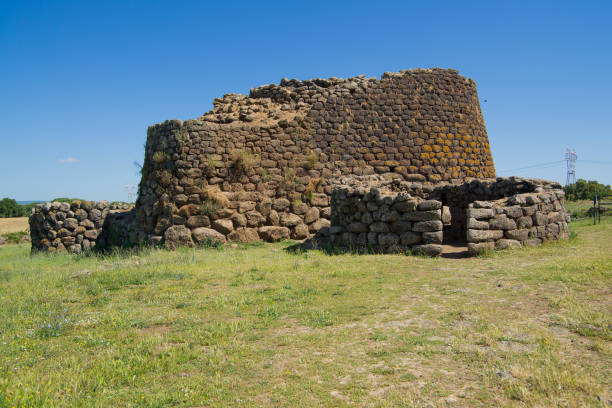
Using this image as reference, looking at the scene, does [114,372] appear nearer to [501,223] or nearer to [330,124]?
[501,223]

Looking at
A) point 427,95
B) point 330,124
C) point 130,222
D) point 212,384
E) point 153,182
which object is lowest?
A: point 212,384

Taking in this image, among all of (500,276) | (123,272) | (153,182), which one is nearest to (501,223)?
(500,276)

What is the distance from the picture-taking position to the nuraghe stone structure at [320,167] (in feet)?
36.6

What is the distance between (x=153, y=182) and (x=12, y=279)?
475 centimetres

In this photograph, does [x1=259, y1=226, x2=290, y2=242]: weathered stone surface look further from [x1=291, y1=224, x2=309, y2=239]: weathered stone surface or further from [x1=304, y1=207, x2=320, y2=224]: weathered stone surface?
[x1=304, y1=207, x2=320, y2=224]: weathered stone surface

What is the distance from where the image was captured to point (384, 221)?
9.28 m

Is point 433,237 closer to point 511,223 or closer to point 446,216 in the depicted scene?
point 446,216

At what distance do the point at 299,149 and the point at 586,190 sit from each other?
3405 cm

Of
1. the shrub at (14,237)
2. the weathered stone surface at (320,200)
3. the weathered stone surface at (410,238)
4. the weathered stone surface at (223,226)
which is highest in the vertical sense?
the weathered stone surface at (320,200)

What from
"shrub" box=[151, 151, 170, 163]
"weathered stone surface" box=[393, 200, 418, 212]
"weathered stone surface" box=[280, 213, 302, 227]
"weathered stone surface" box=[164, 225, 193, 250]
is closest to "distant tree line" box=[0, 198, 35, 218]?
"shrub" box=[151, 151, 170, 163]

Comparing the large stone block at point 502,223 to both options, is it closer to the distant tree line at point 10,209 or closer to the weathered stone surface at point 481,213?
the weathered stone surface at point 481,213

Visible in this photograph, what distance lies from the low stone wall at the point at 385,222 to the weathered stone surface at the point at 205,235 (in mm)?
3103

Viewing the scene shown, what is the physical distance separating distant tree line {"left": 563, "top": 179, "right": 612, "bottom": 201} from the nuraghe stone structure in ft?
86.8

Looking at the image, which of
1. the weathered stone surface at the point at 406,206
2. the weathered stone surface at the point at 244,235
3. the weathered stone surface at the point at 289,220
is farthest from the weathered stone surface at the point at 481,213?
the weathered stone surface at the point at 244,235
